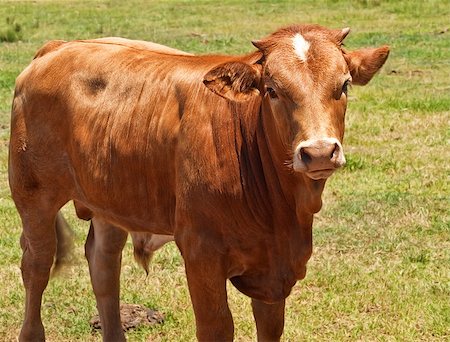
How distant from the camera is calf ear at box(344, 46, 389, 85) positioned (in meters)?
4.79

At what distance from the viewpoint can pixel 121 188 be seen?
5410 mm

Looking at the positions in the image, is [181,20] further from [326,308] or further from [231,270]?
[231,270]

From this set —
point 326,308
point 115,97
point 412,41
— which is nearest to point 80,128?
point 115,97

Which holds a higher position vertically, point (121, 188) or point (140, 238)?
point (121, 188)

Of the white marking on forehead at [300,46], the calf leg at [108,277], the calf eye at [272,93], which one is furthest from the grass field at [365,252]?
the white marking on forehead at [300,46]

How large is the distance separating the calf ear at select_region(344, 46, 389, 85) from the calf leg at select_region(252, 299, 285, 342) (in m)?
1.26

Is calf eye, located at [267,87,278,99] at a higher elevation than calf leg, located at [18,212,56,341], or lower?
higher

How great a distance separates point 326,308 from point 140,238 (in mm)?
1251

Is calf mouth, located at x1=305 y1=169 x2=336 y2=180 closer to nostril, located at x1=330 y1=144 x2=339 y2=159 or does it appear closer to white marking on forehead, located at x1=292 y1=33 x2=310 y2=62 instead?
nostril, located at x1=330 y1=144 x2=339 y2=159

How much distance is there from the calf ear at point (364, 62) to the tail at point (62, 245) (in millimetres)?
2398

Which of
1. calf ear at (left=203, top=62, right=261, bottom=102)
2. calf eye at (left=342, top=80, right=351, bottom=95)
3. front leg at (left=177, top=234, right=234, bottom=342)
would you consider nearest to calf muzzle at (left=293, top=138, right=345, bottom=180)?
calf eye at (left=342, top=80, right=351, bottom=95)

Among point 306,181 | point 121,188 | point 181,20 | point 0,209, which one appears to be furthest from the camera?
point 181,20

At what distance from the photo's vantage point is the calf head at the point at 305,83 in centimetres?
426

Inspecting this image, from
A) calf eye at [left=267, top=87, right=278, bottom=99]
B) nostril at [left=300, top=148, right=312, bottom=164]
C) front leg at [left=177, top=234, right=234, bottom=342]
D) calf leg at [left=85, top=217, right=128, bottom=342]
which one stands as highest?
calf eye at [left=267, top=87, right=278, bottom=99]
